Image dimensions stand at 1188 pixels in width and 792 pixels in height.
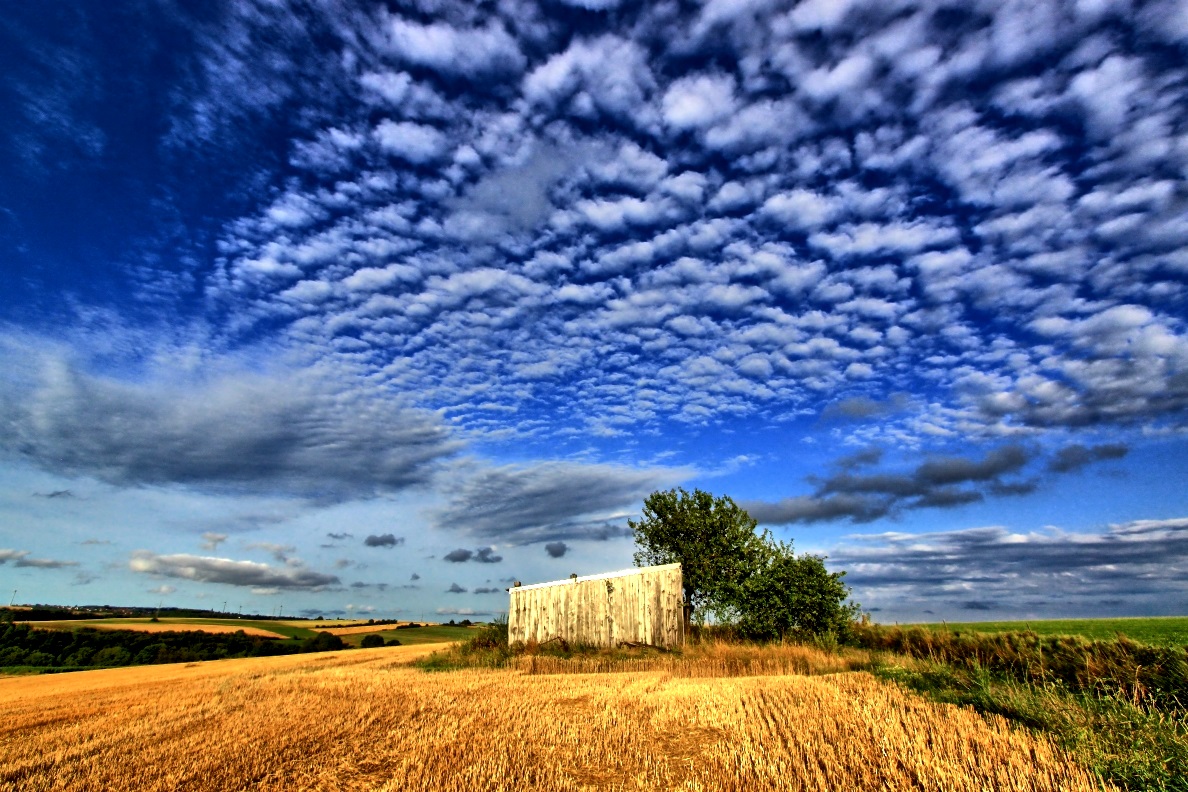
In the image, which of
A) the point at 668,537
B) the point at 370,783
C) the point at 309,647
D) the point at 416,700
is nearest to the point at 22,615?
the point at 309,647

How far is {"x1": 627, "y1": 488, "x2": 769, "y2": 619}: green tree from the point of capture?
28922mm

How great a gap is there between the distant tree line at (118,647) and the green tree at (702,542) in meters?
29.0

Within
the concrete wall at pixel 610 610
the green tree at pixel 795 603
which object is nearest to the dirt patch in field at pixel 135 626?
the concrete wall at pixel 610 610

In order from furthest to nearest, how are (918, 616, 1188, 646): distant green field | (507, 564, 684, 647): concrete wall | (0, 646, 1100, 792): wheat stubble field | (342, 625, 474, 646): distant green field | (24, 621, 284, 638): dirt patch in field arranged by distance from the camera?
(342, 625, 474, 646): distant green field < (24, 621, 284, 638): dirt patch in field < (507, 564, 684, 647): concrete wall < (918, 616, 1188, 646): distant green field < (0, 646, 1100, 792): wheat stubble field

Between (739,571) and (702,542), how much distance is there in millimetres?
2460

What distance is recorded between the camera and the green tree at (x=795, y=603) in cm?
2323

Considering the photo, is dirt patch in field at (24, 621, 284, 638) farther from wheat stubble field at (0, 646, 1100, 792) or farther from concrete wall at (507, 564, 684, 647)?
wheat stubble field at (0, 646, 1100, 792)

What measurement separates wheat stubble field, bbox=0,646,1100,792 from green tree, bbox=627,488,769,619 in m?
18.2

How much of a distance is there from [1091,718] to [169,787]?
10.4 meters

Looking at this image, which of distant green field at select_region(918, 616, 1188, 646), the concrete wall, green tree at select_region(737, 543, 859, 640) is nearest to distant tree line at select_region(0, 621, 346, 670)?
the concrete wall

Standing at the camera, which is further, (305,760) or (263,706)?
(263,706)

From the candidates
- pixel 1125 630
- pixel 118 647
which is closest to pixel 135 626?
pixel 118 647

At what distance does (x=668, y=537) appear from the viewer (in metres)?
31.1

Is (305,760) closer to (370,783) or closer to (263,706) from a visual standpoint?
(370,783)
